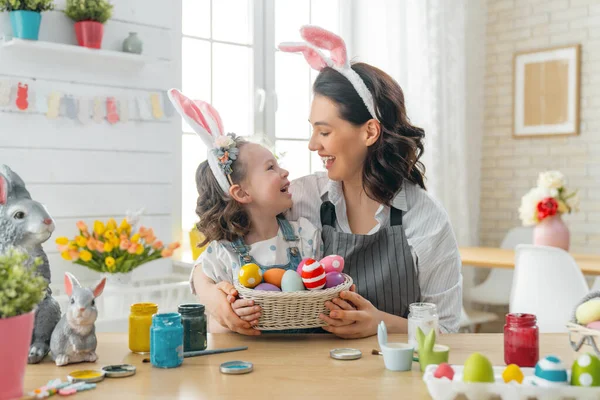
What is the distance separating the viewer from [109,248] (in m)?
3.08

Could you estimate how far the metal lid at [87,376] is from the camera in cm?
142

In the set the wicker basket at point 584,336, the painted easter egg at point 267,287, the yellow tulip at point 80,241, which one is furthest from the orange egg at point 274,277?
the yellow tulip at point 80,241

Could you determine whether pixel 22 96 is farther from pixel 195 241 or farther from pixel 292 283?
pixel 292 283

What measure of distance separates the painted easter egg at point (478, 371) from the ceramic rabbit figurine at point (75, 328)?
0.78 metres

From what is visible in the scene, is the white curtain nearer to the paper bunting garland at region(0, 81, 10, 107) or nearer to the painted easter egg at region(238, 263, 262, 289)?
the paper bunting garland at region(0, 81, 10, 107)

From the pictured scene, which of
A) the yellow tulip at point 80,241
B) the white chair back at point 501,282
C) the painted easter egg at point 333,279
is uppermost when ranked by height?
the painted easter egg at point 333,279

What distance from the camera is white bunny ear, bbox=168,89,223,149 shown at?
6.65 feet

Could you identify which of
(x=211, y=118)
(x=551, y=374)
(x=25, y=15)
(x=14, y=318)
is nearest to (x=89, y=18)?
(x=25, y=15)

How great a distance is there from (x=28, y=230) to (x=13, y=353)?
32cm

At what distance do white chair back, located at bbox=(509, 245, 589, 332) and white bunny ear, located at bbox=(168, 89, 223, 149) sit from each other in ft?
6.44

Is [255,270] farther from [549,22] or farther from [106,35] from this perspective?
[549,22]

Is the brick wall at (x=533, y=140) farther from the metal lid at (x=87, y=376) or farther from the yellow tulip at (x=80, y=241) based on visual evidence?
the metal lid at (x=87, y=376)

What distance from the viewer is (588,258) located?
13.3 feet

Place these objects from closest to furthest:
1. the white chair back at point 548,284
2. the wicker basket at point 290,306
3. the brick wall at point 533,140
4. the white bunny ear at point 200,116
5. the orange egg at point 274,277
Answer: the wicker basket at point 290,306 → the orange egg at point 274,277 → the white bunny ear at point 200,116 → the white chair back at point 548,284 → the brick wall at point 533,140
